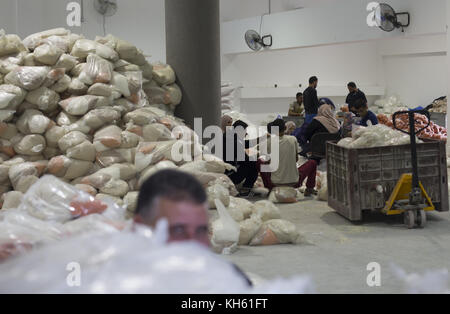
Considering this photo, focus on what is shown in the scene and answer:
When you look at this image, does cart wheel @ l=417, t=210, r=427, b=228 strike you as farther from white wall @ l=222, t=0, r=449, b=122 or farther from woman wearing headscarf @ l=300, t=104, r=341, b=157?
white wall @ l=222, t=0, r=449, b=122

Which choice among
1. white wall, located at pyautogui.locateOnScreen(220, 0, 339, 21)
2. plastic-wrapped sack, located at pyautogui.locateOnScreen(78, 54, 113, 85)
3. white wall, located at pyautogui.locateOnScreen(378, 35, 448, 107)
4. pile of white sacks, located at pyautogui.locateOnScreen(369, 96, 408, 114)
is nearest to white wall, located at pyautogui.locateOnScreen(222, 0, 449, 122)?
white wall, located at pyautogui.locateOnScreen(378, 35, 448, 107)

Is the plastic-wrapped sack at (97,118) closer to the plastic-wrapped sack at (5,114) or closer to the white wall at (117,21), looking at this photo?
the plastic-wrapped sack at (5,114)

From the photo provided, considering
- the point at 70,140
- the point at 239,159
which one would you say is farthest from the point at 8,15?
the point at 70,140

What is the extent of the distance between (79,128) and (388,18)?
748 cm

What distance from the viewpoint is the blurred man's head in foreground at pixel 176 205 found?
1246 millimetres

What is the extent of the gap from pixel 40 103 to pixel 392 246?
370 centimetres

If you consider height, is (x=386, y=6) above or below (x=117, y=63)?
above

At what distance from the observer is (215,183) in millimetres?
6164

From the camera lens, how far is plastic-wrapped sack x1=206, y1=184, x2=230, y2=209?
596 cm

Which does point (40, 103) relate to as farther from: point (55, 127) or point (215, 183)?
point (215, 183)

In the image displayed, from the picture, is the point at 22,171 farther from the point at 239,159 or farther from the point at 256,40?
the point at 256,40

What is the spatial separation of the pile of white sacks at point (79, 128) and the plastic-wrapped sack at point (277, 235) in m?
1.14
